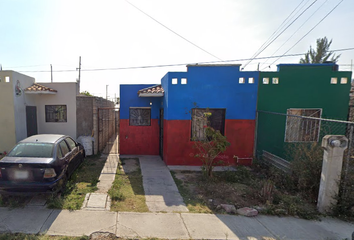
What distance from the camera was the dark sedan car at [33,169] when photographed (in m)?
4.17

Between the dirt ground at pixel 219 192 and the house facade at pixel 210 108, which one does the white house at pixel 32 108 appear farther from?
the dirt ground at pixel 219 192

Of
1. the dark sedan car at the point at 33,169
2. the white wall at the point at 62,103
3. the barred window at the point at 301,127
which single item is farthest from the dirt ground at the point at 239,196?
the white wall at the point at 62,103

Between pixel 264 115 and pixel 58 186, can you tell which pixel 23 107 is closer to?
pixel 58 186

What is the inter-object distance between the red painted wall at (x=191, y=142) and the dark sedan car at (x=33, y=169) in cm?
380

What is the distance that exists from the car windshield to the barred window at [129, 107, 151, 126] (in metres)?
4.39

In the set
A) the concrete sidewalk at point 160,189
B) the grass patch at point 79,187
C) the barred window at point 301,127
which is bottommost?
the concrete sidewalk at point 160,189

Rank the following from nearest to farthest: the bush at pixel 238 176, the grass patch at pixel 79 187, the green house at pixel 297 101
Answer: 1. the grass patch at pixel 79 187
2. the bush at pixel 238 176
3. the green house at pixel 297 101

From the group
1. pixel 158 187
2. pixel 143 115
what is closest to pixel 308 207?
pixel 158 187

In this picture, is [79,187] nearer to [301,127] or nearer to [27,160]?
[27,160]

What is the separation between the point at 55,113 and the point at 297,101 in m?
11.0

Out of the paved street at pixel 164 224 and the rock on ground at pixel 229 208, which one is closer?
the paved street at pixel 164 224

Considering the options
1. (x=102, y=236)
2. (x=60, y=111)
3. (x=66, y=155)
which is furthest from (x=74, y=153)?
(x=60, y=111)

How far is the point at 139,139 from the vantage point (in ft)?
30.3

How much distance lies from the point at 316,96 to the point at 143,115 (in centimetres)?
756
